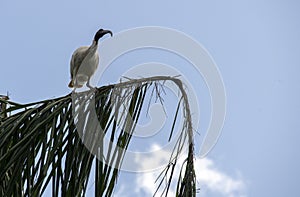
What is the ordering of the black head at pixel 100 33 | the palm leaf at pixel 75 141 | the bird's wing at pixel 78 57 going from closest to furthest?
the palm leaf at pixel 75 141, the black head at pixel 100 33, the bird's wing at pixel 78 57

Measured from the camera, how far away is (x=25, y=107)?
10.6 feet

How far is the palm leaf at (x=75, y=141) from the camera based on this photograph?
9.58ft

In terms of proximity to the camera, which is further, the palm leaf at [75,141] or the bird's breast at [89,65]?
the bird's breast at [89,65]

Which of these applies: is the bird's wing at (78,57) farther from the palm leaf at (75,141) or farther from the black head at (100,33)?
the palm leaf at (75,141)

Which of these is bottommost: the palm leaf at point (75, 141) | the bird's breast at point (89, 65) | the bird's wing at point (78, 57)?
the palm leaf at point (75, 141)

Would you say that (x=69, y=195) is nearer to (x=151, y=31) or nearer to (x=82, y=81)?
(x=151, y=31)

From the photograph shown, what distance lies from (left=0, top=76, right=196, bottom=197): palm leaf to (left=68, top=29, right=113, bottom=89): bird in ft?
10.6

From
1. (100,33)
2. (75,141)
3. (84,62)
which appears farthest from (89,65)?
(75,141)

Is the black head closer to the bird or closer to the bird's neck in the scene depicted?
the bird

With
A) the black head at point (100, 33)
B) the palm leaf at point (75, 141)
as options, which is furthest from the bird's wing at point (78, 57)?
the palm leaf at point (75, 141)

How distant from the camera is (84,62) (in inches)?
264

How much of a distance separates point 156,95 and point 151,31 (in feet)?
1.47

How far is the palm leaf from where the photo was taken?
2.92 m

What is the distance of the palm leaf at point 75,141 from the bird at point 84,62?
10.6 feet
